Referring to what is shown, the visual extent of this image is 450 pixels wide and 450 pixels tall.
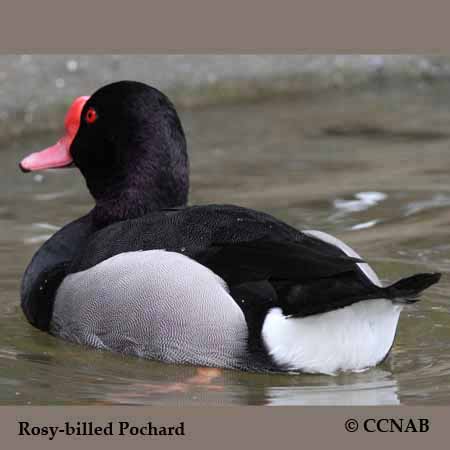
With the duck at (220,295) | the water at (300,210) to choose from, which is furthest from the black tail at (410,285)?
the water at (300,210)

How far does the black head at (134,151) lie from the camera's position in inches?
206

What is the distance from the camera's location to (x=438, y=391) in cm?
436

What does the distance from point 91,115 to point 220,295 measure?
4.02ft

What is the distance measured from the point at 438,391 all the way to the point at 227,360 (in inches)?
→ 28.7

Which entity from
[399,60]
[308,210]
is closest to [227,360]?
[308,210]

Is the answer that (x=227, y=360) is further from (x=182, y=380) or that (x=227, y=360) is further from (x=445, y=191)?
(x=445, y=191)

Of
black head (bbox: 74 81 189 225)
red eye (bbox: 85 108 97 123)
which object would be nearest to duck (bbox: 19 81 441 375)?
black head (bbox: 74 81 189 225)

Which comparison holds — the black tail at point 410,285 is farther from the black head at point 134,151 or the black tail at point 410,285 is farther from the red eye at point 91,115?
the red eye at point 91,115

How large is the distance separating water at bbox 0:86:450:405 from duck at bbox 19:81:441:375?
0.08 meters

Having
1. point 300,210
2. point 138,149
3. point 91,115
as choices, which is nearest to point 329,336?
point 138,149

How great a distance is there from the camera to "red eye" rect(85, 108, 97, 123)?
5332mm

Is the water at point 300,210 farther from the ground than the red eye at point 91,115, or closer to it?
closer to it

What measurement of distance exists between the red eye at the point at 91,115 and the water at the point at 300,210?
0.84 m

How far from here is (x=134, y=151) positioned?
5.25m
